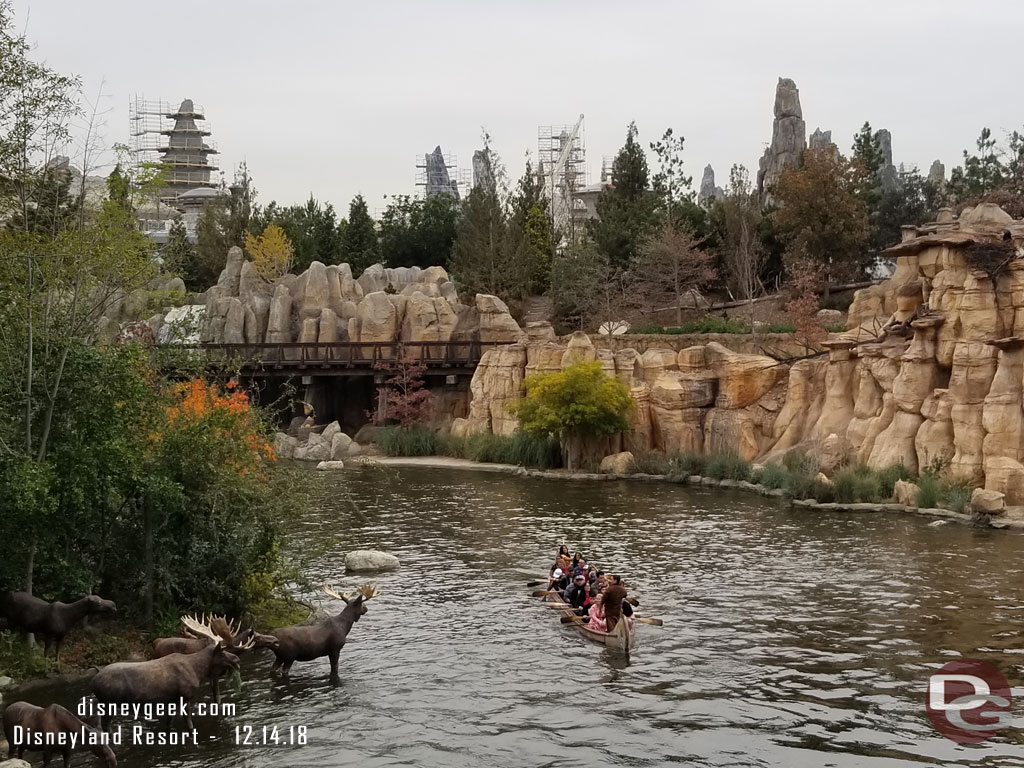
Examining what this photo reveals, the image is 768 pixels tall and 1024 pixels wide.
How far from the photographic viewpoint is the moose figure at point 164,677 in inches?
566

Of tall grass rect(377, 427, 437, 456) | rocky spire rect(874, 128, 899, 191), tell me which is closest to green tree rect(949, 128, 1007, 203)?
rocky spire rect(874, 128, 899, 191)

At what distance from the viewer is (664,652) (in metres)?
18.9

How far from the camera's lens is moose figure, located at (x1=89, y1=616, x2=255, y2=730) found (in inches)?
566

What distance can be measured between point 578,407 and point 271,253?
37354 millimetres

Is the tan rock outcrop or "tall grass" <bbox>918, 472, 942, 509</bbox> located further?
the tan rock outcrop

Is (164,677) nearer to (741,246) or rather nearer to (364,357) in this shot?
(364,357)

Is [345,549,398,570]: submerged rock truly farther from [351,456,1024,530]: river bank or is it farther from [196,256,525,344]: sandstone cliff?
[196,256,525,344]: sandstone cliff

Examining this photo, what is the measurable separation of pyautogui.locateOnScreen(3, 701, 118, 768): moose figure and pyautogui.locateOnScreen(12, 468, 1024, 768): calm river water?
0.45 meters

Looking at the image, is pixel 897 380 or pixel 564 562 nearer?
pixel 564 562

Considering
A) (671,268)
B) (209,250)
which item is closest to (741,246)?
(671,268)

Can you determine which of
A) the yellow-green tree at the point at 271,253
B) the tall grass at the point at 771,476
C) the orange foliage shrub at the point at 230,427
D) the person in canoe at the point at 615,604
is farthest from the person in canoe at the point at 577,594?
the yellow-green tree at the point at 271,253

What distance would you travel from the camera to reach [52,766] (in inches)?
535

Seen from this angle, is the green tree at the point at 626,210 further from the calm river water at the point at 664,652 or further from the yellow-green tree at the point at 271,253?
the calm river water at the point at 664,652

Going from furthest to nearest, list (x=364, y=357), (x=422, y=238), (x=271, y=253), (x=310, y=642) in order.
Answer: (x=422, y=238) → (x=271, y=253) → (x=364, y=357) → (x=310, y=642)
